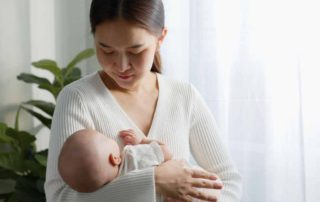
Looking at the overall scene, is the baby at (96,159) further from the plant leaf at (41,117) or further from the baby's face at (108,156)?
the plant leaf at (41,117)

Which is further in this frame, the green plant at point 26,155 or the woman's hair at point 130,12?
the green plant at point 26,155

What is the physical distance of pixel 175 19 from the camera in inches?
74.4

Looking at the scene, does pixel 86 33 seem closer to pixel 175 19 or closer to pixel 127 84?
pixel 175 19

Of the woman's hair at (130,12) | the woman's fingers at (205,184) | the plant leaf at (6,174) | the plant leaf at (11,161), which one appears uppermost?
the woman's hair at (130,12)

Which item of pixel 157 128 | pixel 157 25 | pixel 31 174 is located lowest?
pixel 31 174

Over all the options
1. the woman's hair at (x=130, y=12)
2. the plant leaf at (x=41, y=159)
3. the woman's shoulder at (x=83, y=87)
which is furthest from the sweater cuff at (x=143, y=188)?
the plant leaf at (x=41, y=159)

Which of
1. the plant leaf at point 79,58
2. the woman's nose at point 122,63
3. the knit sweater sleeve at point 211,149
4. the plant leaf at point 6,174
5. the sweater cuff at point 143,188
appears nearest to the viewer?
the sweater cuff at point 143,188

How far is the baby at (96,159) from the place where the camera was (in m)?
1.12

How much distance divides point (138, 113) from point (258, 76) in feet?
1.93

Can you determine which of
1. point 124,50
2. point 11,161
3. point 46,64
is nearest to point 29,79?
point 46,64

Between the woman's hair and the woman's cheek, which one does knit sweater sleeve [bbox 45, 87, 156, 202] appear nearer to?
the woman's cheek

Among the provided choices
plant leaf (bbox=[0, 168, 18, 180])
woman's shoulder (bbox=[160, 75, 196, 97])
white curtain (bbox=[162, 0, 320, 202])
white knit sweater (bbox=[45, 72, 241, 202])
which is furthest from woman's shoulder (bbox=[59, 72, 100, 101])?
plant leaf (bbox=[0, 168, 18, 180])

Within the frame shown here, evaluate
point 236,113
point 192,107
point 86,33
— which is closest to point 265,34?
point 236,113

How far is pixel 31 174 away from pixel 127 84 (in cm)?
83
